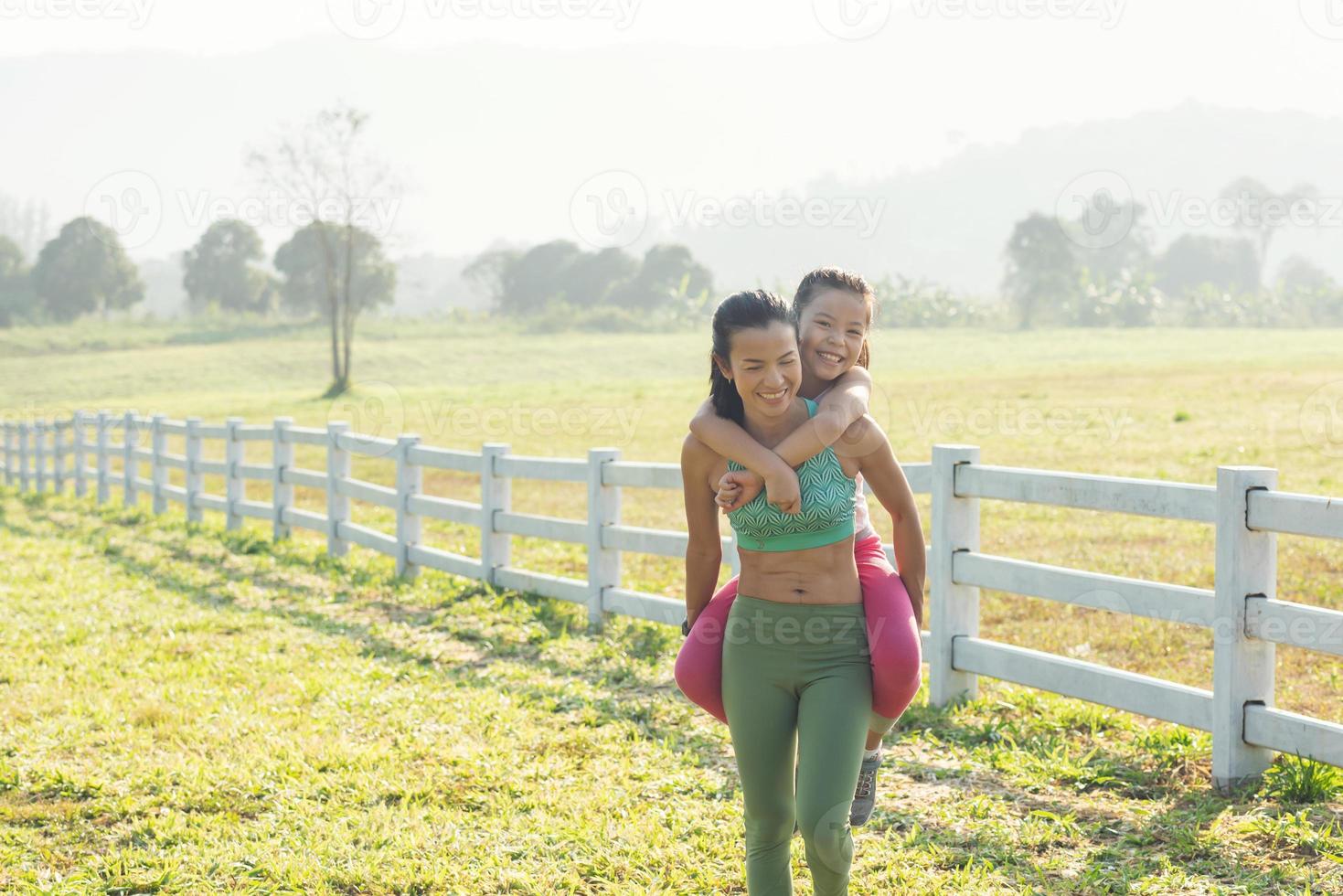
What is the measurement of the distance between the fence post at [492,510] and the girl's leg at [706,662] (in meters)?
6.29

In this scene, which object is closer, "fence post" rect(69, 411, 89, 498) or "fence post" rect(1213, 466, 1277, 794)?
"fence post" rect(1213, 466, 1277, 794)

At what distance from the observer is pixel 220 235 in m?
87.9

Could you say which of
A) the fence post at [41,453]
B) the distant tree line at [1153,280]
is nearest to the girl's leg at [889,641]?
the fence post at [41,453]

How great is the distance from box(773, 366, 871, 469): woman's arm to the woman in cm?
6

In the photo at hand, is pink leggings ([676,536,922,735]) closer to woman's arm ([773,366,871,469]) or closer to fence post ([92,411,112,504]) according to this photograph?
woman's arm ([773,366,871,469])

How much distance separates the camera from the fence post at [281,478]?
13.1 metres

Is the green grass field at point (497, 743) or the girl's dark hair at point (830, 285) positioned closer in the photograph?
the girl's dark hair at point (830, 285)

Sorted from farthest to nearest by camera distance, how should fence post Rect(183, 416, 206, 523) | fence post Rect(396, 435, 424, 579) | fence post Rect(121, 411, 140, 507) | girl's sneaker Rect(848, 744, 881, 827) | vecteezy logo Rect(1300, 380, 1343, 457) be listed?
vecteezy logo Rect(1300, 380, 1343, 457) → fence post Rect(121, 411, 140, 507) → fence post Rect(183, 416, 206, 523) → fence post Rect(396, 435, 424, 579) → girl's sneaker Rect(848, 744, 881, 827)

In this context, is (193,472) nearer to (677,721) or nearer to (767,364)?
(677,721)

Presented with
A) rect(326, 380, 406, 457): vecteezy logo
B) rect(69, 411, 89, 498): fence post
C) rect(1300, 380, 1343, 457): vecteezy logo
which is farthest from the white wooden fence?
rect(326, 380, 406, 457): vecteezy logo

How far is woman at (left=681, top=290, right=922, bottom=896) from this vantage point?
317 centimetres

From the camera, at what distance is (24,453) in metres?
23.1

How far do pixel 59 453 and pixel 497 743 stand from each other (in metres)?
17.8

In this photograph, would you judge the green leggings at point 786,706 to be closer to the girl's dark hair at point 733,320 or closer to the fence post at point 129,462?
the girl's dark hair at point 733,320
